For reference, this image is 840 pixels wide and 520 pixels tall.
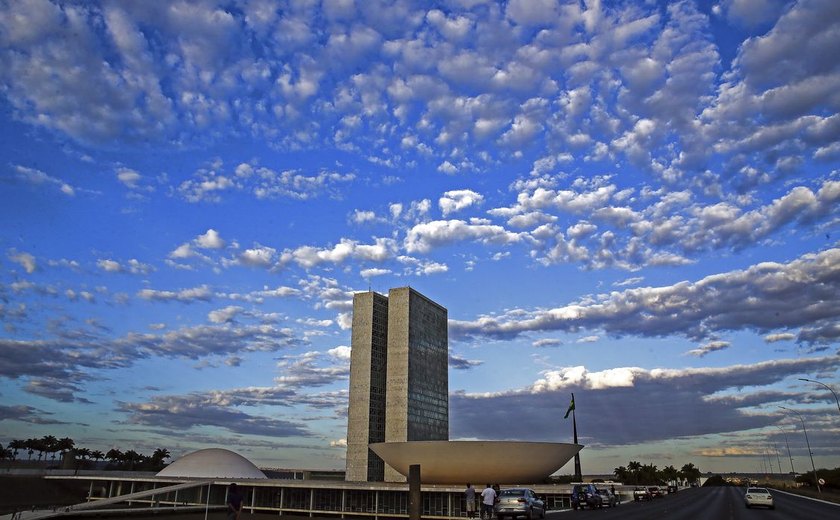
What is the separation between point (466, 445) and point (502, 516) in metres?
48.4

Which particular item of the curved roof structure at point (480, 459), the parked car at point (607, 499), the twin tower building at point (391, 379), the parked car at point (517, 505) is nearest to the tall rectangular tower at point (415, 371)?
the twin tower building at point (391, 379)

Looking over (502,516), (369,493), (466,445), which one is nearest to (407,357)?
(369,493)

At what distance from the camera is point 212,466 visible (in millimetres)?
115875

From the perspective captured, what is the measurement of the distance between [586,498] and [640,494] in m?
29.8

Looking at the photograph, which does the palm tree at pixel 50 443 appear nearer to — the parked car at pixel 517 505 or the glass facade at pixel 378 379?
the glass facade at pixel 378 379

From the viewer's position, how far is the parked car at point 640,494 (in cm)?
7435

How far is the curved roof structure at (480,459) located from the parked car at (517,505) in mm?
47075

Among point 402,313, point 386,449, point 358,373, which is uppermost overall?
point 402,313

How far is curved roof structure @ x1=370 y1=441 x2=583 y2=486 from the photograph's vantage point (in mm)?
80625

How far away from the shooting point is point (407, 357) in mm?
137250

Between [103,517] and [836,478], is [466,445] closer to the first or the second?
[103,517]

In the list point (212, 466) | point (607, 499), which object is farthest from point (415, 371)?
point (607, 499)

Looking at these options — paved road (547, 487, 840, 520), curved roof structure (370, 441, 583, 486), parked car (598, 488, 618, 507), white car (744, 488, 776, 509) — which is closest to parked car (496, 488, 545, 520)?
paved road (547, 487, 840, 520)

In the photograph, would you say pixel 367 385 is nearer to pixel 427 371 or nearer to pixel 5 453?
pixel 427 371
